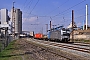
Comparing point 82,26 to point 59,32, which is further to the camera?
point 82,26

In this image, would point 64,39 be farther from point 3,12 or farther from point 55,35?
point 3,12

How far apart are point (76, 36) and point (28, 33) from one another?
116 metres

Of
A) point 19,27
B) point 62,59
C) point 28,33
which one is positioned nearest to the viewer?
point 62,59

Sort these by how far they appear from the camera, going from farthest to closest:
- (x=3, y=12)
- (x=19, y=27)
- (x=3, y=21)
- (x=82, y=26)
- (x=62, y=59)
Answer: (x=19, y=27) → (x=82, y=26) → (x=3, y=21) → (x=3, y=12) → (x=62, y=59)

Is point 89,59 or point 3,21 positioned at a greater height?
point 3,21

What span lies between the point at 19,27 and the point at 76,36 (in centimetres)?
7885

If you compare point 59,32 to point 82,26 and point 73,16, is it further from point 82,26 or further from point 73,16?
point 82,26

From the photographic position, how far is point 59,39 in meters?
54.5

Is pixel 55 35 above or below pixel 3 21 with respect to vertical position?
below

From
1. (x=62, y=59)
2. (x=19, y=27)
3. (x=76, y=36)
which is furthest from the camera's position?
(x=19, y=27)

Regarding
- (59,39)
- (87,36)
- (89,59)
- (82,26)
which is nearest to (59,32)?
(59,39)

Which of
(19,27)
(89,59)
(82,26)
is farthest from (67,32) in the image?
(19,27)

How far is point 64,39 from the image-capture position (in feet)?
173

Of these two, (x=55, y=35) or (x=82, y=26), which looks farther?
(x=82, y=26)
